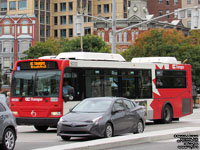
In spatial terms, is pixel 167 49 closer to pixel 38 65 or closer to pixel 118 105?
pixel 38 65

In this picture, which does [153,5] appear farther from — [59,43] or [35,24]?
[59,43]

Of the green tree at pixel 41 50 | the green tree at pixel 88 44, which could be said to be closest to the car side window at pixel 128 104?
the green tree at pixel 88 44

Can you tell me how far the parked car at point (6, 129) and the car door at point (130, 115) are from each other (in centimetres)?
511

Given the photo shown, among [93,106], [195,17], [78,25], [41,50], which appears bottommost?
[93,106]

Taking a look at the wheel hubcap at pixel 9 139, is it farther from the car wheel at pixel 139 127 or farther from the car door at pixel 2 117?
the car wheel at pixel 139 127

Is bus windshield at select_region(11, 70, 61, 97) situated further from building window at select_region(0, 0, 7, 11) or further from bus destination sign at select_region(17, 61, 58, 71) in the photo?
building window at select_region(0, 0, 7, 11)

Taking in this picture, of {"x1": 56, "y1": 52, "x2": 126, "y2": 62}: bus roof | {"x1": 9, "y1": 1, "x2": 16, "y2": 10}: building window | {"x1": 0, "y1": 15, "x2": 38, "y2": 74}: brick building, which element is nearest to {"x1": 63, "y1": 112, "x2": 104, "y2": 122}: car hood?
{"x1": 56, "y1": 52, "x2": 126, "y2": 62}: bus roof

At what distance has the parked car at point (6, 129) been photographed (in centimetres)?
1395

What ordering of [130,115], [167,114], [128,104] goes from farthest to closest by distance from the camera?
1. [167,114]
2. [128,104]
3. [130,115]

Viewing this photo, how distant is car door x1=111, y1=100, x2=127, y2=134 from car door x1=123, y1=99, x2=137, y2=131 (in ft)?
0.77

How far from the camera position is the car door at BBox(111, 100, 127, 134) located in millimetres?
17781

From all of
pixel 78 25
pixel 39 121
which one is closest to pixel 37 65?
pixel 39 121

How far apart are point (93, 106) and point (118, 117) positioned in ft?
3.01

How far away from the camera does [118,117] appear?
18.0m
